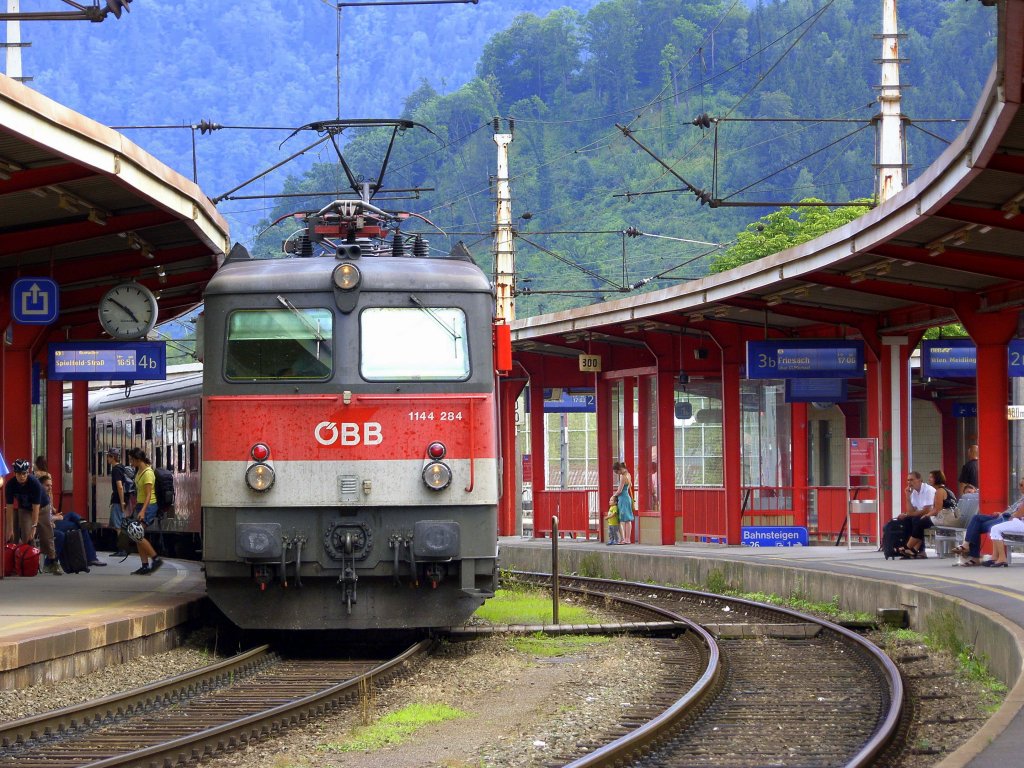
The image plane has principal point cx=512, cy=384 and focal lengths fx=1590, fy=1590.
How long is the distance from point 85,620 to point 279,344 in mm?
2565

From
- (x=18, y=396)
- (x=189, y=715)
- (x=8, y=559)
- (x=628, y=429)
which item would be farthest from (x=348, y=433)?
(x=628, y=429)

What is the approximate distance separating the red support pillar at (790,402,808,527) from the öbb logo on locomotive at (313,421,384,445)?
14.1 meters

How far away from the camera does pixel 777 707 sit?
10.0 meters

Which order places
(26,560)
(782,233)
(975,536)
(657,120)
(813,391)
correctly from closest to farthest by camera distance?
(26,560) < (975,536) < (813,391) < (782,233) < (657,120)

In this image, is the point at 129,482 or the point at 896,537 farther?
the point at 129,482

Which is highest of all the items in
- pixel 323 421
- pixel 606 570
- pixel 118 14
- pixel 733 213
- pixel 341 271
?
pixel 733 213

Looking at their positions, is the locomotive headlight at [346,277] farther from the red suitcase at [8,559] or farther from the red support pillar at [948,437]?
the red support pillar at [948,437]

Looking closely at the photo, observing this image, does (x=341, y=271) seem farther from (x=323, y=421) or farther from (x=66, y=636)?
(x=66, y=636)

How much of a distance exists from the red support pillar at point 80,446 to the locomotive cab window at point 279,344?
1308 centimetres

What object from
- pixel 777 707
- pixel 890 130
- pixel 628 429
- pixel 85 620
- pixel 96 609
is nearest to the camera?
pixel 777 707

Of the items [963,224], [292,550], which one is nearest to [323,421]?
[292,550]

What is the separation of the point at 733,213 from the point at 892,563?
80.8 m

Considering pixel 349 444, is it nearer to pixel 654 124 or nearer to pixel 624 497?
pixel 624 497

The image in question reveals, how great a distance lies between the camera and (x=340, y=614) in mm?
12391
